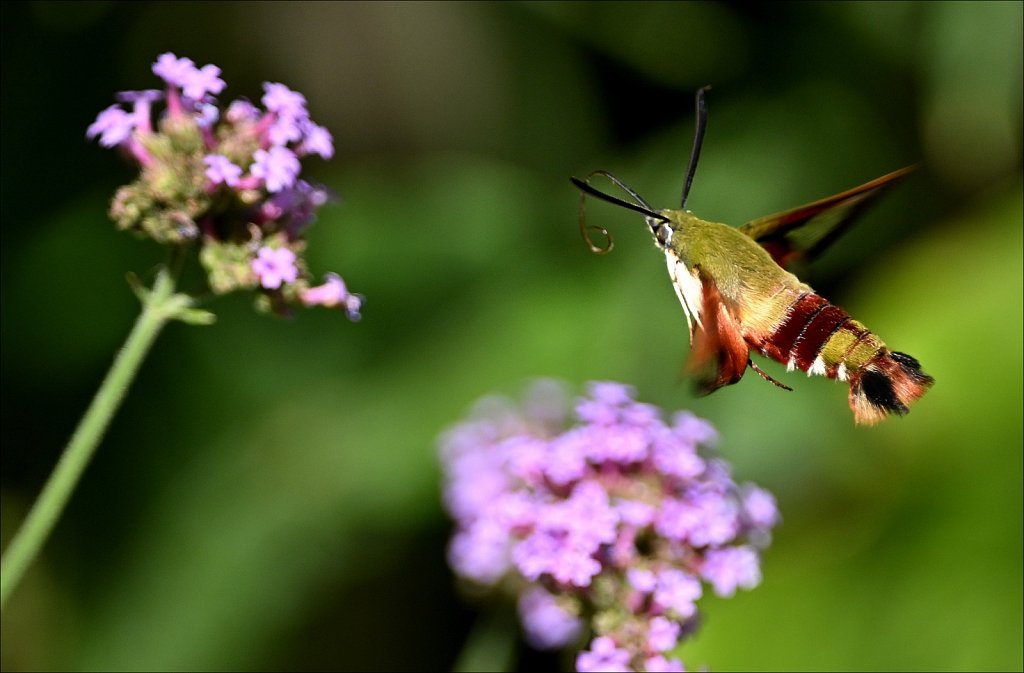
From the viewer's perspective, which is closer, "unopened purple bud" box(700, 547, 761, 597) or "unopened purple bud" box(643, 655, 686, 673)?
"unopened purple bud" box(643, 655, 686, 673)

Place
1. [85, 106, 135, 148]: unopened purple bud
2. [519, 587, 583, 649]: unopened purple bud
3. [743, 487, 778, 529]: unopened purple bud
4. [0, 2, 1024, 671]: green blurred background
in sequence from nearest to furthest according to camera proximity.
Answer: [85, 106, 135, 148]: unopened purple bud < [743, 487, 778, 529]: unopened purple bud < [519, 587, 583, 649]: unopened purple bud < [0, 2, 1024, 671]: green blurred background

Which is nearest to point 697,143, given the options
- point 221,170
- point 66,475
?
point 221,170

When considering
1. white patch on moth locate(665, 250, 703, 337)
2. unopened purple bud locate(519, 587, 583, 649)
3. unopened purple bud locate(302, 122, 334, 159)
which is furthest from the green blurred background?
unopened purple bud locate(302, 122, 334, 159)

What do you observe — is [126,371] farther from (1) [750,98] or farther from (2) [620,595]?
(1) [750,98]

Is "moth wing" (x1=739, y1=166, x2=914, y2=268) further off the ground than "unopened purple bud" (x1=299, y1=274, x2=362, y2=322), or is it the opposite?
"moth wing" (x1=739, y1=166, x2=914, y2=268)

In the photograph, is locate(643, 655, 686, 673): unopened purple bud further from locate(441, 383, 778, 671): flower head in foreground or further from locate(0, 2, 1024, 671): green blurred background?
locate(0, 2, 1024, 671): green blurred background

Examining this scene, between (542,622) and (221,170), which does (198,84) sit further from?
(542,622)

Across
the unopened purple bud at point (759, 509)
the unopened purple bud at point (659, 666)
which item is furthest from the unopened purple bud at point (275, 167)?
the unopened purple bud at point (759, 509)
